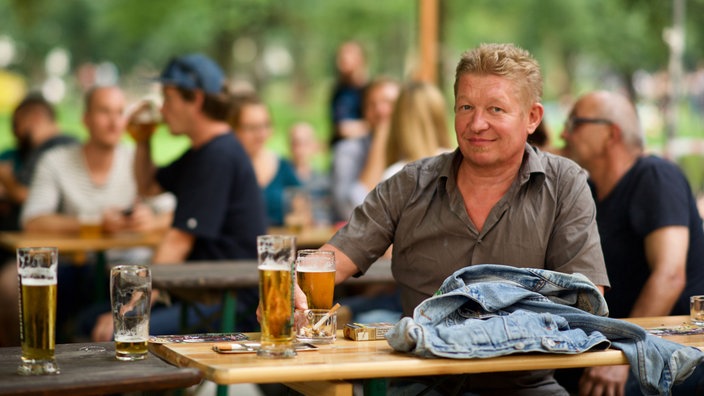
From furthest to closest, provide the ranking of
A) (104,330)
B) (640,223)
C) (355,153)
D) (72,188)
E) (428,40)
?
(428,40), (355,153), (72,188), (104,330), (640,223)

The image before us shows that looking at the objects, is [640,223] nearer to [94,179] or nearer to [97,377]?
[97,377]

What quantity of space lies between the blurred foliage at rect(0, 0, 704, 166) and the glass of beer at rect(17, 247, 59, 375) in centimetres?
640

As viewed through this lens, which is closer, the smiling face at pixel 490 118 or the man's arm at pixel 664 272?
the smiling face at pixel 490 118

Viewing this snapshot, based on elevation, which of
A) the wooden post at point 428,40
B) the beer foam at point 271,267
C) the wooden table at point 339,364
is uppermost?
the wooden post at point 428,40

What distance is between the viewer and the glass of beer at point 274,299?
2.29m

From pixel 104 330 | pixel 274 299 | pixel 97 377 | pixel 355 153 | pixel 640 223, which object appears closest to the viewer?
pixel 97 377

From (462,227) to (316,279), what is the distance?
1.58 feet

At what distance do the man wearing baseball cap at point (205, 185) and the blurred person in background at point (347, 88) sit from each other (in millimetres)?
4066

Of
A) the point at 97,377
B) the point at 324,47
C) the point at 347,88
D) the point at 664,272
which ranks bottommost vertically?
the point at 97,377

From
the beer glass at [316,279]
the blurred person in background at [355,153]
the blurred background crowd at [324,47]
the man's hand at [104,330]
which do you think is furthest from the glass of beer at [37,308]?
the blurred background crowd at [324,47]

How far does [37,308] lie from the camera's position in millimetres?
2172

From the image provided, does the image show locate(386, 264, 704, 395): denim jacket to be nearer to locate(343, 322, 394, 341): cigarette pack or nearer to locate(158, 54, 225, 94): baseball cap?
locate(343, 322, 394, 341): cigarette pack

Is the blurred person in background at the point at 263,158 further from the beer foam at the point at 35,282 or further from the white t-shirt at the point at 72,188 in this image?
the beer foam at the point at 35,282

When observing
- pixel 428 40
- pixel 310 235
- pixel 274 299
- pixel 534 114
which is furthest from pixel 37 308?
pixel 428 40
